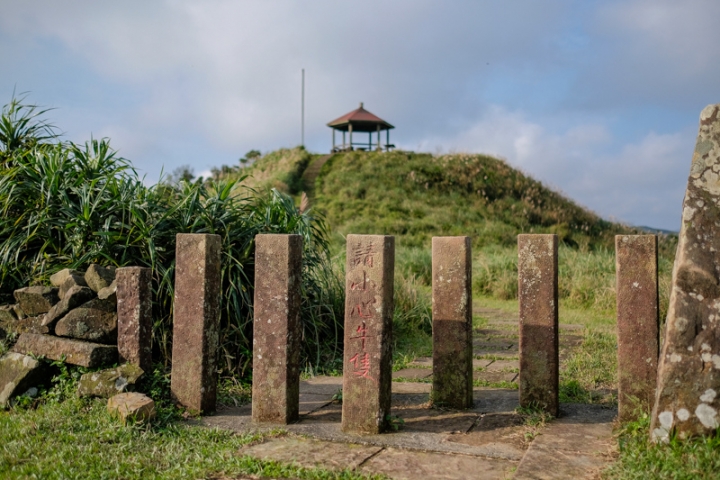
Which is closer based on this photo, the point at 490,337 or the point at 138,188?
the point at 138,188

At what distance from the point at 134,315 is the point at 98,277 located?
69 centimetres

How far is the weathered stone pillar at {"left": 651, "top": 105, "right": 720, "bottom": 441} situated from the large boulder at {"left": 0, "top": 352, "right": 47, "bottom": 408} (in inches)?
159

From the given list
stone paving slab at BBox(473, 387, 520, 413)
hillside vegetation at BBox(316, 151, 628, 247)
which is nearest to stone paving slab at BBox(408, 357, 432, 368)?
stone paving slab at BBox(473, 387, 520, 413)

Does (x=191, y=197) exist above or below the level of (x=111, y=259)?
above

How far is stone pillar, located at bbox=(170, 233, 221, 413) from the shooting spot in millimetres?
4098

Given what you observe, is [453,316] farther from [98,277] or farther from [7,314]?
[7,314]

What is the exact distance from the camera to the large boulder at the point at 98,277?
193 inches

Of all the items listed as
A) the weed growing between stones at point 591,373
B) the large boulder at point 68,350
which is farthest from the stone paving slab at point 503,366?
the large boulder at point 68,350

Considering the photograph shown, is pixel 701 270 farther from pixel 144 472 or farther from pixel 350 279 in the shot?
pixel 144 472

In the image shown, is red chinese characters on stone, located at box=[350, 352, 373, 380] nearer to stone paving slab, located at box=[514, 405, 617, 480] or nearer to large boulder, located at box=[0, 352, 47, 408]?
stone paving slab, located at box=[514, 405, 617, 480]

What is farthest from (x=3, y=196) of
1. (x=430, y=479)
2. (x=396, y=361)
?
(x=430, y=479)

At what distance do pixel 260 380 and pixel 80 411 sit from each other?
1.30 m

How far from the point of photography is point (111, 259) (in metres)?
5.23

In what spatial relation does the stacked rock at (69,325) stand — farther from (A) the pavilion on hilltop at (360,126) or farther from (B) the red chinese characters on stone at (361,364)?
(A) the pavilion on hilltop at (360,126)
